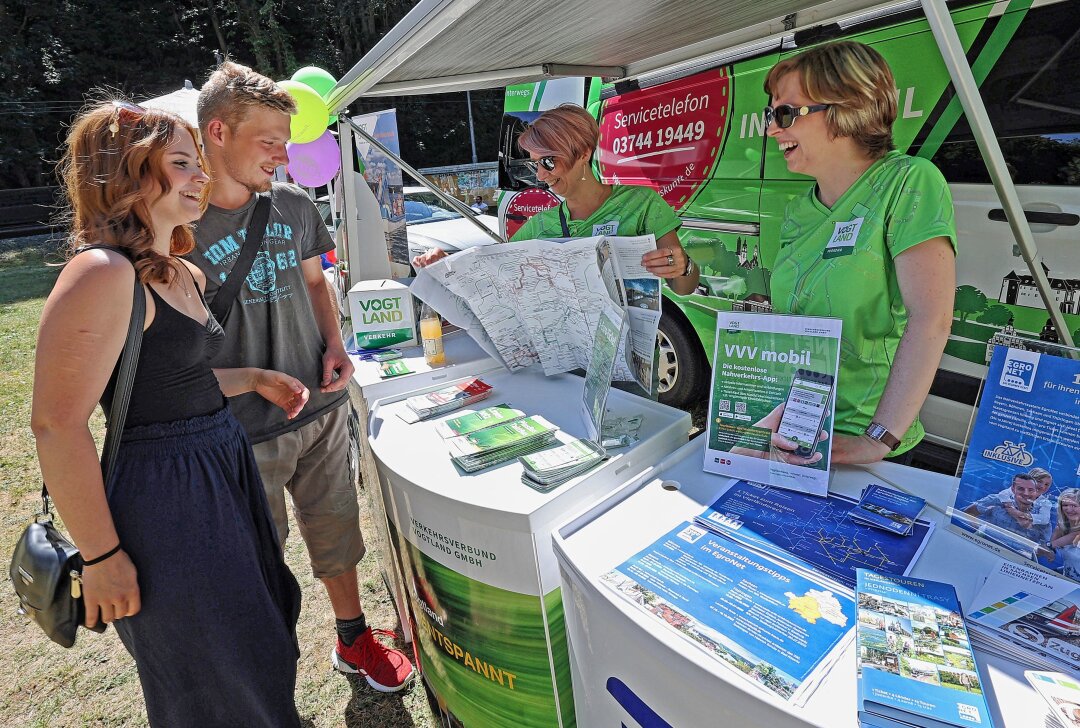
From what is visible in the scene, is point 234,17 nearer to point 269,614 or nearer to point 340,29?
point 340,29

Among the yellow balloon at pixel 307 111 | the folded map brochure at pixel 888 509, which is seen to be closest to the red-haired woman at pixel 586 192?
the folded map brochure at pixel 888 509

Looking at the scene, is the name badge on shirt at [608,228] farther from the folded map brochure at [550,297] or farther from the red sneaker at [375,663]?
the red sneaker at [375,663]

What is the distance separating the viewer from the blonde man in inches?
60.7

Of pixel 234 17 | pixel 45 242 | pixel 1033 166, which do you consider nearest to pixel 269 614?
pixel 1033 166

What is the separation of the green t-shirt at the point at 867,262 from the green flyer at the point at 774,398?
7.4 inches

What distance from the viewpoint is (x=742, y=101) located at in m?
2.87

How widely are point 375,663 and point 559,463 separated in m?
1.26

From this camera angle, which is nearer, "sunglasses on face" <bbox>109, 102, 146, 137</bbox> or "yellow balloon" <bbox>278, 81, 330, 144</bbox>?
"sunglasses on face" <bbox>109, 102, 146, 137</bbox>

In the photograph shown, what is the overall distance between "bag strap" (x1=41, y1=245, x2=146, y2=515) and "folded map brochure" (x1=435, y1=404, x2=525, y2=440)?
0.65 m

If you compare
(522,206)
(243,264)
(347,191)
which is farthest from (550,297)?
(522,206)

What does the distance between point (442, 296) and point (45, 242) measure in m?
16.4

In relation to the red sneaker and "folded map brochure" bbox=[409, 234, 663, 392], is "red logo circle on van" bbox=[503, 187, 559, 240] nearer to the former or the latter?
"folded map brochure" bbox=[409, 234, 663, 392]

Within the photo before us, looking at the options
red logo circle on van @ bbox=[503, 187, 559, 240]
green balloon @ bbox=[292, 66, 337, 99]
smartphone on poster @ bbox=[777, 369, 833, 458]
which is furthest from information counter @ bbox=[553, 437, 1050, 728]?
red logo circle on van @ bbox=[503, 187, 559, 240]

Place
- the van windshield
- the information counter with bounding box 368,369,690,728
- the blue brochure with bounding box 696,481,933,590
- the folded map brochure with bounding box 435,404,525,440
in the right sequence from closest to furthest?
the blue brochure with bounding box 696,481,933,590
the information counter with bounding box 368,369,690,728
the folded map brochure with bounding box 435,404,525,440
the van windshield
